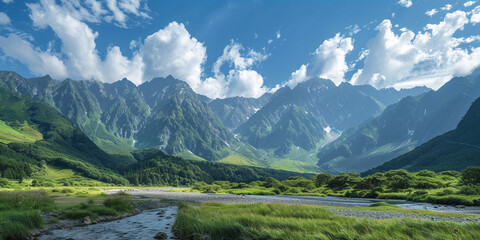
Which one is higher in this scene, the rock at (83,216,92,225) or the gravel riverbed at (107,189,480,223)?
the rock at (83,216,92,225)

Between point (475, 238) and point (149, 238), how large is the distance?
2168cm

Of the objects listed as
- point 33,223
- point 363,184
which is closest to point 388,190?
point 363,184

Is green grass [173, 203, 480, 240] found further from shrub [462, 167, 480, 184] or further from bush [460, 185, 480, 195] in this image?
shrub [462, 167, 480, 184]

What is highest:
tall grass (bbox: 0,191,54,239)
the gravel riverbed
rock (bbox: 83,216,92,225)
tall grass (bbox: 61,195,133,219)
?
tall grass (bbox: 0,191,54,239)

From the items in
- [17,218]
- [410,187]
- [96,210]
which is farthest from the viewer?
[410,187]

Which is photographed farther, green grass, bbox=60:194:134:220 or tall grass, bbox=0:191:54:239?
green grass, bbox=60:194:134:220

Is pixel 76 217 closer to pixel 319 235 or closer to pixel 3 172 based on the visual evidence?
pixel 319 235

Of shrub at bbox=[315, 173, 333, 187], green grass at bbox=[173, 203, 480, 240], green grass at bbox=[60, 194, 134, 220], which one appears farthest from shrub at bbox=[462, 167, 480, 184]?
green grass at bbox=[60, 194, 134, 220]

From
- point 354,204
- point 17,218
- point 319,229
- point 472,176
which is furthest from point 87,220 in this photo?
point 472,176

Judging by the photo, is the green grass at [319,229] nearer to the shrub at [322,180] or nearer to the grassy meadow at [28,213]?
the grassy meadow at [28,213]

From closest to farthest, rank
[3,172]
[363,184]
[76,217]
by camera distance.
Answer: [76,217] → [363,184] → [3,172]

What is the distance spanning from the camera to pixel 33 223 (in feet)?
75.1

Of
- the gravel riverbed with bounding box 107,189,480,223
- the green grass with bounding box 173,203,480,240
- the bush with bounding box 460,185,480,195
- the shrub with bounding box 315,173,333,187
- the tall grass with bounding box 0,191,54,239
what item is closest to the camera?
the green grass with bounding box 173,203,480,240

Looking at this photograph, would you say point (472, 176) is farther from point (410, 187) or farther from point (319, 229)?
point (319, 229)
